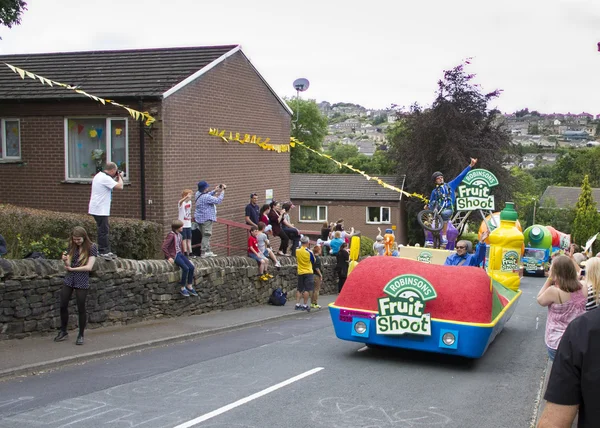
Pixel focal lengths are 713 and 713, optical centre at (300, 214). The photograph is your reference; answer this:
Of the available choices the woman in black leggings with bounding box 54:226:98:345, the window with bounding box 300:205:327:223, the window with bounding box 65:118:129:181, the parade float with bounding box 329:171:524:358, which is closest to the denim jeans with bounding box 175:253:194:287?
the woman in black leggings with bounding box 54:226:98:345

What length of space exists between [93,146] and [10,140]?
250 centimetres

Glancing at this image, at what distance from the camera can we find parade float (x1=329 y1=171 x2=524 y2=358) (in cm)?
1002

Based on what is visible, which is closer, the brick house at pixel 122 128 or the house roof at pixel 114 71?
the brick house at pixel 122 128

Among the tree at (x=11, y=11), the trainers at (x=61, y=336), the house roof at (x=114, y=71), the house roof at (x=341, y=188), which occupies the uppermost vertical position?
the tree at (x=11, y=11)

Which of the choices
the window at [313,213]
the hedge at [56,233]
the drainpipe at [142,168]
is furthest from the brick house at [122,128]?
the window at [313,213]

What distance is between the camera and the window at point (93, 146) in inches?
695

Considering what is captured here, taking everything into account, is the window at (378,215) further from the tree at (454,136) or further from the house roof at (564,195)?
the house roof at (564,195)

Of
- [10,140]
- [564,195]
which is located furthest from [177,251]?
[564,195]

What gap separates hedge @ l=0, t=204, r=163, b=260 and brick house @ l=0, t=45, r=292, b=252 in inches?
111

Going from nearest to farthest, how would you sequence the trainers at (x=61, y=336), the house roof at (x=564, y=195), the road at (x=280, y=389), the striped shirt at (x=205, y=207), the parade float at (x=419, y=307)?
1. the road at (x=280, y=389)
2. the parade float at (x=419, y=307)
3. the trainers at (x=61, y=336)
4. the striped shirt at (x=205, y=207)
5. the house roof at (x=564, y=195)

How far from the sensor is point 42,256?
1164cm

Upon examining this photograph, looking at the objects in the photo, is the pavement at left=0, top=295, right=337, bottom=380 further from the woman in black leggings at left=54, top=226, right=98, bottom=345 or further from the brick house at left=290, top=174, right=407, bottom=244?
the brick house at left=290, top=174, right=407, bottom=244

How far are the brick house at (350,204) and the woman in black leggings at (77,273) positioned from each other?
1481 inches

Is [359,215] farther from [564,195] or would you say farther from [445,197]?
[564,195]
